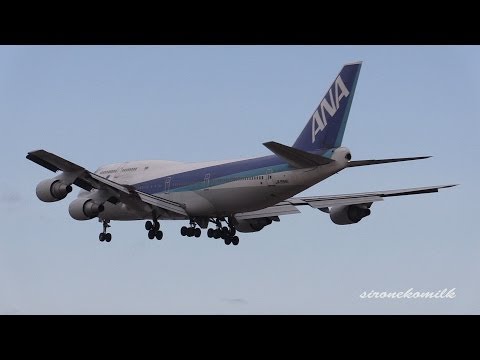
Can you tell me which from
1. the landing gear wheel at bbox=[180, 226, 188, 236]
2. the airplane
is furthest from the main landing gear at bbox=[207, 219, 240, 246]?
the landing gear wheel at bbox=[180, 226, 188, 236]

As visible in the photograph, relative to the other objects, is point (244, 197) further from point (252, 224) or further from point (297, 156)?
point (252, 224)

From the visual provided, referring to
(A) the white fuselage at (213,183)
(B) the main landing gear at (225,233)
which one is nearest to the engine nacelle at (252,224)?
(B) the main landing gear at (225,233)

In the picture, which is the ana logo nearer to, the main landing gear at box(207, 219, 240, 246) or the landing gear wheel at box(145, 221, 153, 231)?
the main landing gear at box(207, 219, 240, 246)

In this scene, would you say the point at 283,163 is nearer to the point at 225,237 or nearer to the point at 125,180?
the point at 225,237

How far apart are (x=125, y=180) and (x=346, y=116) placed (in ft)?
58.6

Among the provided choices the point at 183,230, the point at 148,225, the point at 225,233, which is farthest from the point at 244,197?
the point at 148,225

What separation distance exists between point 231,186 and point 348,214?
300 inches

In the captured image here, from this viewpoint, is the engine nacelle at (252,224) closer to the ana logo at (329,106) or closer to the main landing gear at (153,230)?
the main landing gear at (153,230)

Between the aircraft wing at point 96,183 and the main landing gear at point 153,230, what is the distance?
45.5 inches

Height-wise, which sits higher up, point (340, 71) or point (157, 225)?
point (340, 71)

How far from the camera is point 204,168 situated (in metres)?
71.1

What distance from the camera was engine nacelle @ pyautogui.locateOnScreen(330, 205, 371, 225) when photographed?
71062 millimetres

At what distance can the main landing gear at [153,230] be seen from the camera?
233 ft
